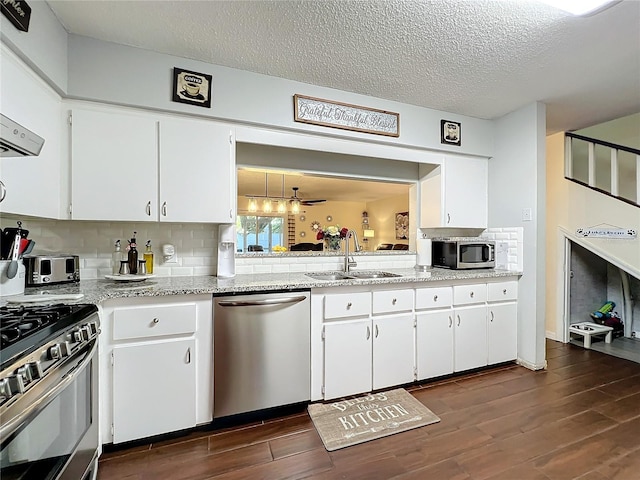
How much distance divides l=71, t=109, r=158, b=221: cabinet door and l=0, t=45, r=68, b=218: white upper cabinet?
3.1 inches

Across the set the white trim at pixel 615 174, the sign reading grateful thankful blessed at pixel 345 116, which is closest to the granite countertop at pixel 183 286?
the sign reading grateful thankful blessed at pixel 345 116

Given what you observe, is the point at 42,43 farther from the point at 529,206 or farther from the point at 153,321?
the point at 529,206

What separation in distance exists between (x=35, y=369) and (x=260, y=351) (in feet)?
3.91

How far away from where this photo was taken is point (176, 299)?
187cm

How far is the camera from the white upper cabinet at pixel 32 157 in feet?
4.89

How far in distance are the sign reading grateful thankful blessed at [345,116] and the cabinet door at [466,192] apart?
0.77 m

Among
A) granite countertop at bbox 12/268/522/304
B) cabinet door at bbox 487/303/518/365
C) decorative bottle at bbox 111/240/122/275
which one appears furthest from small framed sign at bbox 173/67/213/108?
cabinet door at bbox 487/303/518/365

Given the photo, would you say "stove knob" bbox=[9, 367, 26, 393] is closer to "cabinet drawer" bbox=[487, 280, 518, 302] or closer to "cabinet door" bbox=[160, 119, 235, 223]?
"cabinet door" bbox=[160, 119, 235, 223]

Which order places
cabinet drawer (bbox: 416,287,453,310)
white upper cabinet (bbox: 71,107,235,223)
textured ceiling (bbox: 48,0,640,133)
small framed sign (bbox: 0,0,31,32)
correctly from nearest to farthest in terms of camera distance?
small framed sign (bbox: 0,0,31,32)
textured ceiling (bbox: 48,0,640,133)
white upper cabinet (bbox: 71,107,235,223)
cabinet drawer (bbox: 416,287,453,310)

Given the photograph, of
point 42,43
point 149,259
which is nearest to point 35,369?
point 149,259

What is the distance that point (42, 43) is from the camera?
164 centimetres

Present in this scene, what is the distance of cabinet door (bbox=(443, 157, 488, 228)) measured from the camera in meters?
3.12

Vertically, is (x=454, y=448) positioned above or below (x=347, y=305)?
below

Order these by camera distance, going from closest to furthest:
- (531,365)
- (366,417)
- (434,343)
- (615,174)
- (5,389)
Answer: (5,389)
(366,417)
(434,343)
(531,365)
(615,174)
